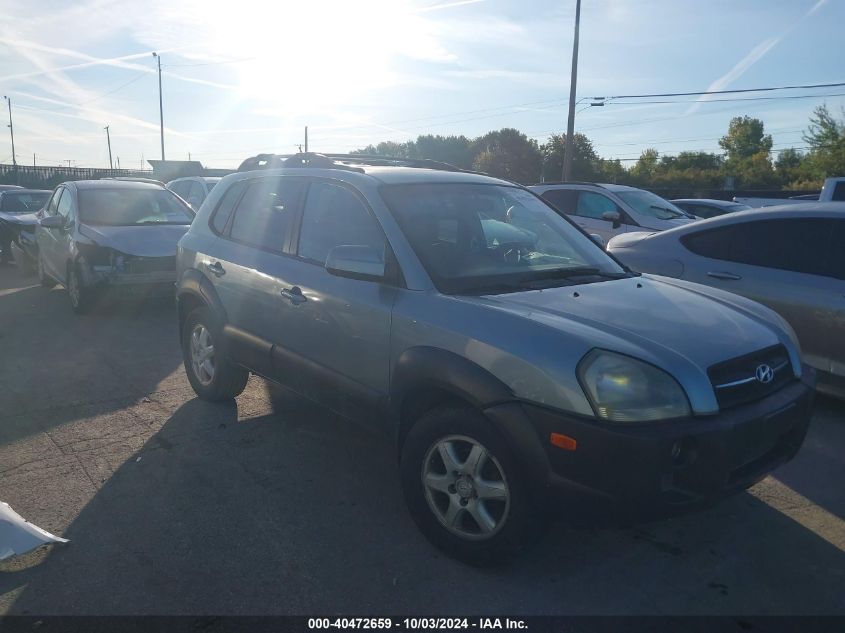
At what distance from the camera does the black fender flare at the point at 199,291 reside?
5186 millimetres

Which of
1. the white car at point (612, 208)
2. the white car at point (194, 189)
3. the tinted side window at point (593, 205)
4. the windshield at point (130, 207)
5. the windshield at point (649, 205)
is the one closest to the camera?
the windshield at point (130, 207)

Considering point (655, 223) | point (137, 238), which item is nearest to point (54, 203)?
point (137, 238)

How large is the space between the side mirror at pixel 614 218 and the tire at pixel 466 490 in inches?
299

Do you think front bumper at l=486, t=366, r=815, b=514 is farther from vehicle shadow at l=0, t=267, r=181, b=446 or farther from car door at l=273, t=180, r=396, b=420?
vehicle shadow at l=0, t=267, r=181, b=446

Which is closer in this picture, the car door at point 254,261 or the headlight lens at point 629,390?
the headlight lens at point 629,390

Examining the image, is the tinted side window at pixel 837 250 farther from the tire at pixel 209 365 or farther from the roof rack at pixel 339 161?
the tire at pixel 209 365

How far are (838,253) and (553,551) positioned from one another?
3.43 m

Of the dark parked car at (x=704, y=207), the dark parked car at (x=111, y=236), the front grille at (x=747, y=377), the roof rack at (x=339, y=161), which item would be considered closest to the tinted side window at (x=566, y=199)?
the dark parked car at (x=704, y=207)

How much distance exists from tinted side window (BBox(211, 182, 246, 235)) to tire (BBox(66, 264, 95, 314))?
4220mm

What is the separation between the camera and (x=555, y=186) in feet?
40.4

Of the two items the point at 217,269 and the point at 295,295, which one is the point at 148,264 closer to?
the point at 217,269

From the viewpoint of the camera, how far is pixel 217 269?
520 cm

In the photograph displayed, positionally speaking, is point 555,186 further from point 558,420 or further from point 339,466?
point 558,420

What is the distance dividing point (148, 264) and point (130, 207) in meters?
1.44
